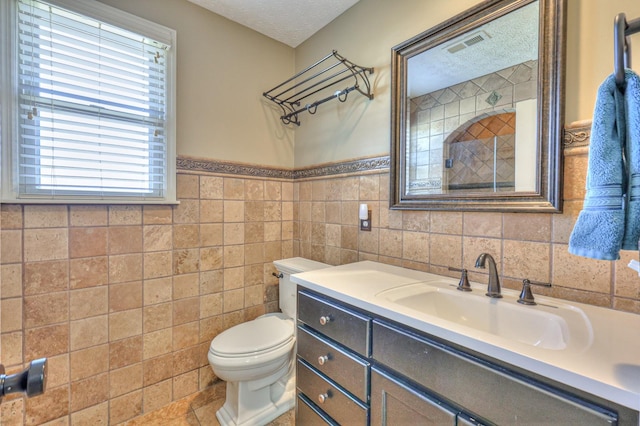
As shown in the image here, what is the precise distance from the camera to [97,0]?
1456 millimetres

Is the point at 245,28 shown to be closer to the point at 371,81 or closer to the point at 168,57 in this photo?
the point at 168,57

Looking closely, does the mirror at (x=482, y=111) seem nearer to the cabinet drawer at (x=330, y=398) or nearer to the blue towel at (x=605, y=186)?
the blue towel at (x=605, y=186)

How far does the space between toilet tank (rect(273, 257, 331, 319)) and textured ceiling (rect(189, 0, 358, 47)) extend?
165cm

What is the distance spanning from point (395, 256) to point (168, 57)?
69.9 inches

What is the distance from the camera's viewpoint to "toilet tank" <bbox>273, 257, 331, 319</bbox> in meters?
1.82

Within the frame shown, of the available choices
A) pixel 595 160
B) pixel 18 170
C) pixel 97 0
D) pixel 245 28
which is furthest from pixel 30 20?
pixel 595 160

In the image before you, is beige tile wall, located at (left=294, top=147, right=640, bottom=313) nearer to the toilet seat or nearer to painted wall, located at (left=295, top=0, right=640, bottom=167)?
painted wall, located at (left=295, top=0, right=640, bottom=167)

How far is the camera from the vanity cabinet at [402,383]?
0.61 metres

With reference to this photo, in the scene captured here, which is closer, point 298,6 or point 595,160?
point 595,160

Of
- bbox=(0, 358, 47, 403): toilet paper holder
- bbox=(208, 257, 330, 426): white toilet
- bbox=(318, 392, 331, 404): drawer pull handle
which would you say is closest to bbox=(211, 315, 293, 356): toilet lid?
bbox=(208, 257, 330, 426): white toilet

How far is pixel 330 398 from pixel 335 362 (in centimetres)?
16

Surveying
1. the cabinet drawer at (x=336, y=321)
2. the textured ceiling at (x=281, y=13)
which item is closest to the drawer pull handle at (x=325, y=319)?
the cabinet drawer at (x=336, y=321)

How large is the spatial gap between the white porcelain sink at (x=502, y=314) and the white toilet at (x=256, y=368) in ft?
2.45

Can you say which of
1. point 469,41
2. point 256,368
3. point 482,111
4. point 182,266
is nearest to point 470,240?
point 482,111
